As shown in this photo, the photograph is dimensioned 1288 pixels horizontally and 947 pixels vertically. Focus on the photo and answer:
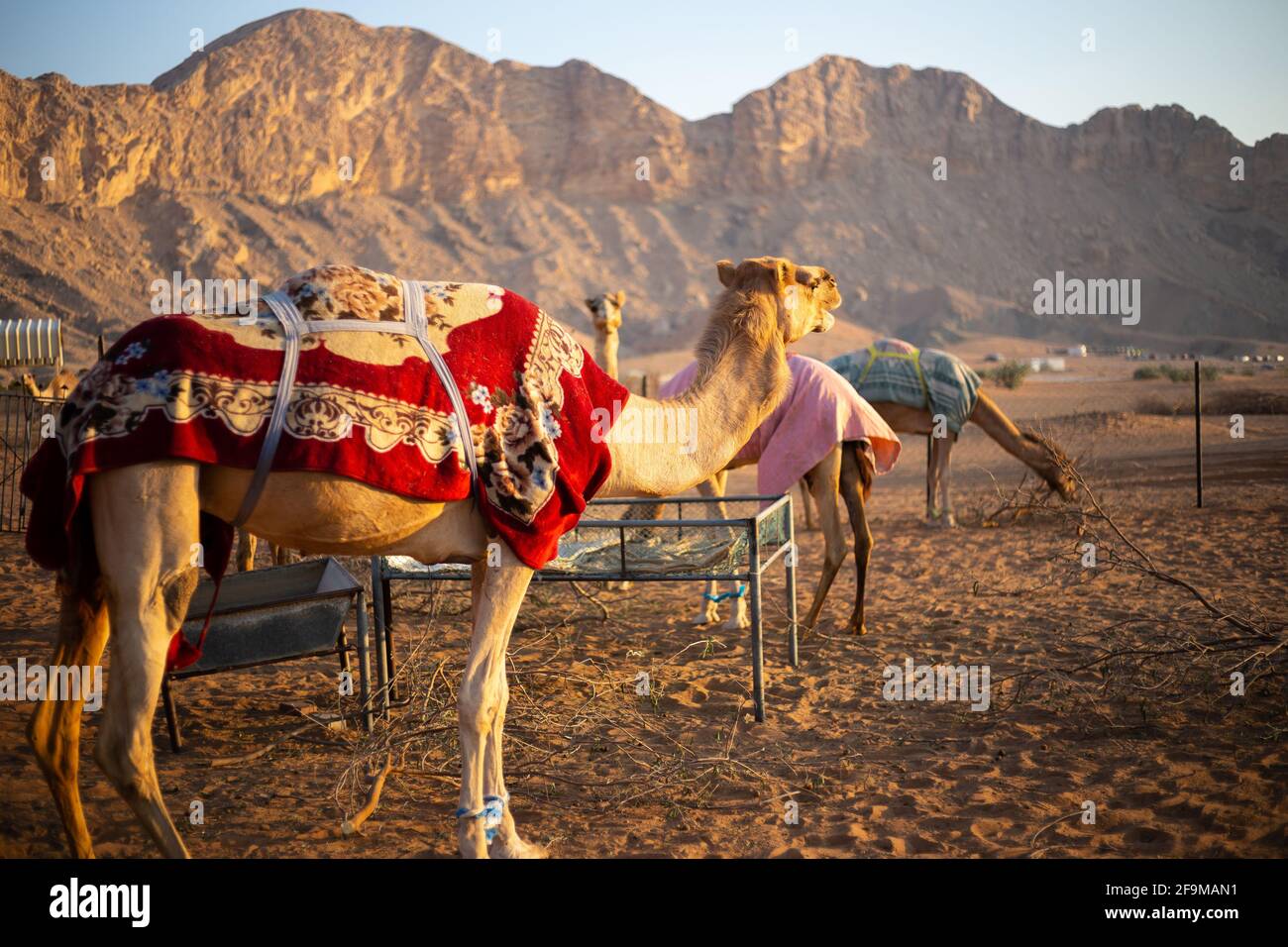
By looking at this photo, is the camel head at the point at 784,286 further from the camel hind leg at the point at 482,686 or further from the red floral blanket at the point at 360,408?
the camel hind leg at the point at 482,686

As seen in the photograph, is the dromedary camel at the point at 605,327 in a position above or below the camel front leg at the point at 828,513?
above

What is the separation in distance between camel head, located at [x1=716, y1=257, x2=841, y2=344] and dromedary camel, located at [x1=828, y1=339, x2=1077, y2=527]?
26.3ft

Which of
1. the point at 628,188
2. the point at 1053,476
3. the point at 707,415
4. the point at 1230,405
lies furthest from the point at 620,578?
the point at 628,188

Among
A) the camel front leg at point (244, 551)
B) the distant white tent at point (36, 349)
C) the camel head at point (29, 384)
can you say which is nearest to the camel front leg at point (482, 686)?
the camel front leg at point (244, 551)

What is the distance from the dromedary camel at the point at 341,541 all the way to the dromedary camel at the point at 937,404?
8.31 metres

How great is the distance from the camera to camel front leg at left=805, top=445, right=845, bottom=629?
7.93 m

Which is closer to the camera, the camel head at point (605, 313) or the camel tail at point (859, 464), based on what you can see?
the camel tail at point (859, 464)

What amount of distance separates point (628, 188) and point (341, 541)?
6479 centimetres

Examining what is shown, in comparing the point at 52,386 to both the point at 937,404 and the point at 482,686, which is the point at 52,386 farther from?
the point at 482,686

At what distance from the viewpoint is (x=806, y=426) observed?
787 centimetres

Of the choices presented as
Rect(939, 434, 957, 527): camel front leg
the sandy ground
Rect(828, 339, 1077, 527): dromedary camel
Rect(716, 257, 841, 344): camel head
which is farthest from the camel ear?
Rect(939, 434, 957, 527): camel front leg

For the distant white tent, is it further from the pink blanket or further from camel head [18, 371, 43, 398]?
the pink blanket

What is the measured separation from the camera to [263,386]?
3.51m

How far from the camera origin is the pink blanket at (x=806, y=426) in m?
7.82
